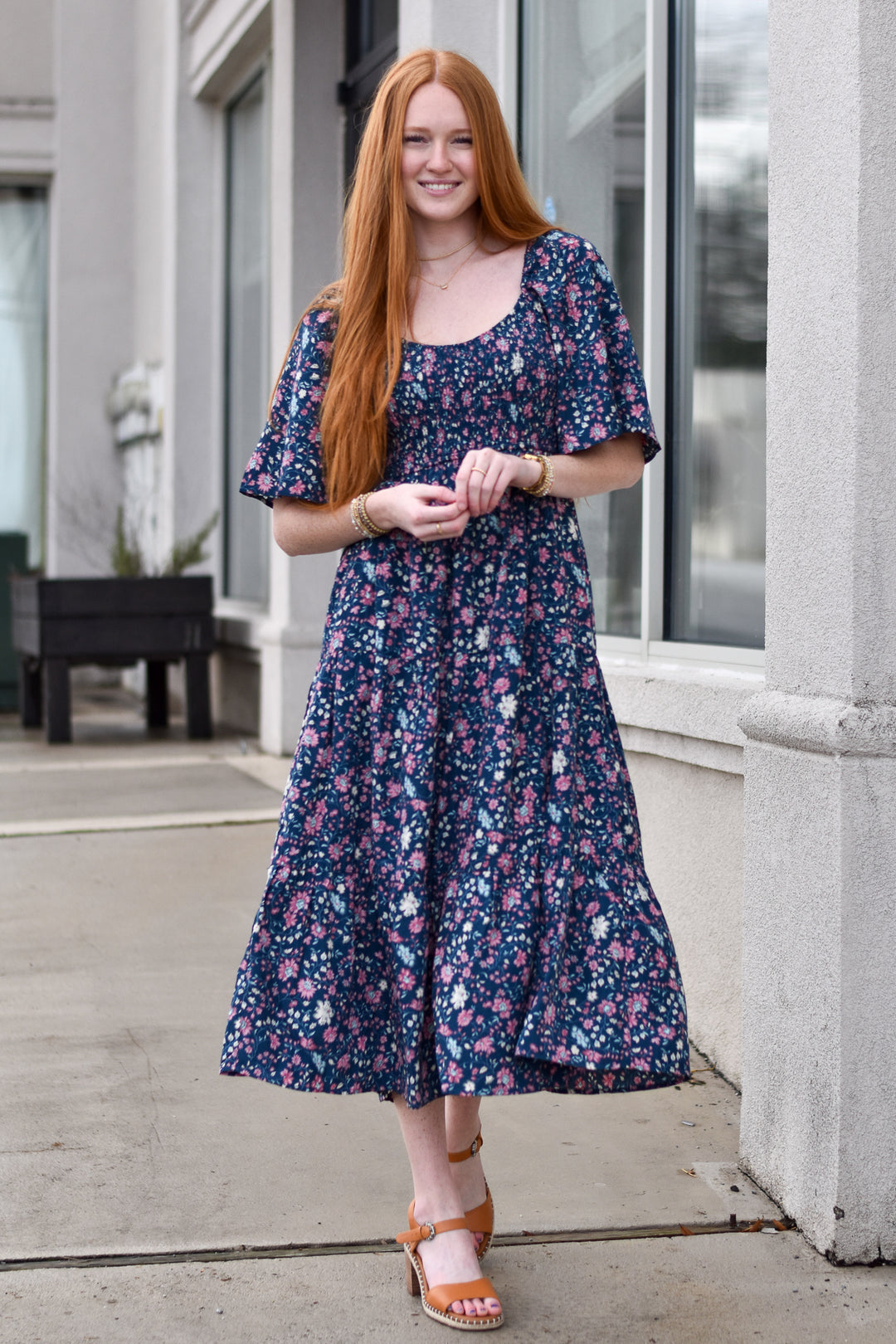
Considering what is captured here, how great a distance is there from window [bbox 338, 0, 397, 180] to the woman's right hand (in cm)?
527

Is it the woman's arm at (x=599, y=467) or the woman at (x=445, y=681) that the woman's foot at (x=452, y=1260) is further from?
the woman's arm at (x=599, y=467)

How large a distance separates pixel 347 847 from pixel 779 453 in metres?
0.96

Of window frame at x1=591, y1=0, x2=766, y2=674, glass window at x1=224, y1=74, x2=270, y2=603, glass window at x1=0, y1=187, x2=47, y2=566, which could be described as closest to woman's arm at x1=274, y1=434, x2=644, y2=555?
window frame at x1=591, y1=0, x2=766, y2=674

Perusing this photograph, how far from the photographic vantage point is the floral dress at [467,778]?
2.09 m

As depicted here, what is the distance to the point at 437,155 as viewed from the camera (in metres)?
2.15

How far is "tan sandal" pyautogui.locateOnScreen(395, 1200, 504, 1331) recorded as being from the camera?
2119 mm

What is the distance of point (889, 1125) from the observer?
89.7 inches

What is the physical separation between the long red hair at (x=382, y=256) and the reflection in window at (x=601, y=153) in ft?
5.55

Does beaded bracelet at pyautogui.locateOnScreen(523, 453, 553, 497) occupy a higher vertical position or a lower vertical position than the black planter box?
higher

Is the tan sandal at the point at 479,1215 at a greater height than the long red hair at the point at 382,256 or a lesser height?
lesser

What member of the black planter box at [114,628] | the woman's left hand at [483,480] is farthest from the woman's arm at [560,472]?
the black planter box at [114,628]

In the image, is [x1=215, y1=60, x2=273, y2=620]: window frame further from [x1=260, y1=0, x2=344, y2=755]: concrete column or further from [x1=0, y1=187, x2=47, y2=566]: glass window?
[x1=0, y1=187, x2=47, y2=566]: glass window

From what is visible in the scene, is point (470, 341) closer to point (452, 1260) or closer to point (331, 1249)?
point (452, 1260)

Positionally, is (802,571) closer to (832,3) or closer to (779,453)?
(779,453)
